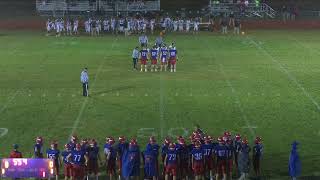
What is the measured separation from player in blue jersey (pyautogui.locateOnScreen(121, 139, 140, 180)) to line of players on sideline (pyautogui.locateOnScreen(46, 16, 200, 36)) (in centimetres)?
2699

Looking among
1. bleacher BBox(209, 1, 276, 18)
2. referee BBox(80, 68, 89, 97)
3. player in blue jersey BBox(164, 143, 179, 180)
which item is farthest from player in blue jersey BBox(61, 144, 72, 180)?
bleacher BBox(209, 1, 276, 18)

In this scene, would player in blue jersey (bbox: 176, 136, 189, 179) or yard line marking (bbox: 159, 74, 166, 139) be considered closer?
player in blue jersey (bbox: 176, 136, 189, 179)

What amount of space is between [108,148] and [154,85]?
9846mm

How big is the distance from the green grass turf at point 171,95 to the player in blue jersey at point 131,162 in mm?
2940

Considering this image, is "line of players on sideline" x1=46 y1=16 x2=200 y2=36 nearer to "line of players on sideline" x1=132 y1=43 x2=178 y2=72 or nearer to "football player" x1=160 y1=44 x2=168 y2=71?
"line of players on sideline" x1=132 y1=43 x2=178 y2=72

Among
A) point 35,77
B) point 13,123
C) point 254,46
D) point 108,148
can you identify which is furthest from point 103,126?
point 254,46

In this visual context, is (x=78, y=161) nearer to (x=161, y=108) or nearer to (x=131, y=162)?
(x=131, y=162)

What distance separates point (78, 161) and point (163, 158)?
1.74 m

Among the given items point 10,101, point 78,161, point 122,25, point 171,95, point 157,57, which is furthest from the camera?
point 122,25

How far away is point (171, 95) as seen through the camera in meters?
21.1

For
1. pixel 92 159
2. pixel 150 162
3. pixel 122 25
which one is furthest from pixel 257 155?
pixel 122 25

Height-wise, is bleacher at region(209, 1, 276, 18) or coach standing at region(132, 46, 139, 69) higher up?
bleacher at region(209, 1, 276, 18)

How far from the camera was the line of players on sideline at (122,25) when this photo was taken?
39.5 meters

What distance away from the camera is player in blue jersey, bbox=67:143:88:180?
490 inches
